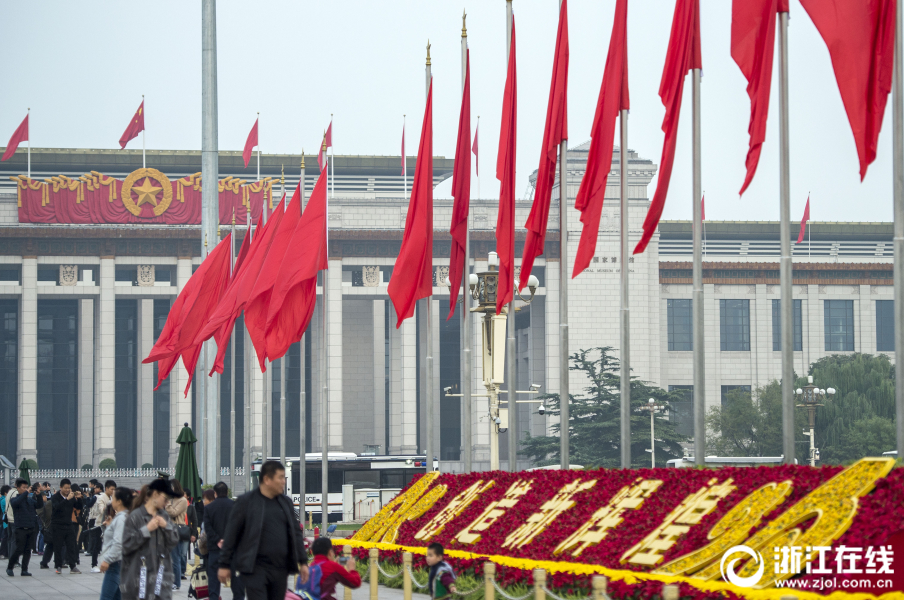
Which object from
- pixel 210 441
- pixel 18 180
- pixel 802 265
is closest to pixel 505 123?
pixel 210 441

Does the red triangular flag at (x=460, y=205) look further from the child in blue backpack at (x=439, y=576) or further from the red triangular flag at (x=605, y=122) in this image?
the child in blue backpack at (x=439, y=576)

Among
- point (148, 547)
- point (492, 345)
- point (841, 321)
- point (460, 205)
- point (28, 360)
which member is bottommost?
point (148, 547)

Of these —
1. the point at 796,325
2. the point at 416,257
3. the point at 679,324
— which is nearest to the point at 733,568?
the point at 416,257

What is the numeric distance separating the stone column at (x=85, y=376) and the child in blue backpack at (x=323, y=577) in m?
54.6

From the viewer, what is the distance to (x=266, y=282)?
67.6 feet

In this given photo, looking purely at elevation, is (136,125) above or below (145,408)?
above

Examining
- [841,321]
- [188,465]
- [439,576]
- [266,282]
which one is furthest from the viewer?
[841,321]

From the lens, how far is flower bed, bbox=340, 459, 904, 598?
897 cm

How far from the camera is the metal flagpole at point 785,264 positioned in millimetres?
11617

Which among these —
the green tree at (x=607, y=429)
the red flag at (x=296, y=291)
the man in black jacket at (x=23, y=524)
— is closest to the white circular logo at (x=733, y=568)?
the red flag at (x=296, y=291)

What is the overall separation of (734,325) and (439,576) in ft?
179

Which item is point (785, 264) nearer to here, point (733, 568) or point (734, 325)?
point (733, 568)

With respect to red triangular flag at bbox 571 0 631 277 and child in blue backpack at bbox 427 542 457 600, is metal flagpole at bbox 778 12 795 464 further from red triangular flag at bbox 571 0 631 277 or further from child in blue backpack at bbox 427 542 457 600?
child in blue backpack at bbox 427 542 457 600

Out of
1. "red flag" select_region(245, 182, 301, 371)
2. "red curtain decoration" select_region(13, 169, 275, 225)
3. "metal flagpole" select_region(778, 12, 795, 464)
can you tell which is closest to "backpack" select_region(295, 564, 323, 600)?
"metal flagpole" select_region(778, 12, 795, 464)
